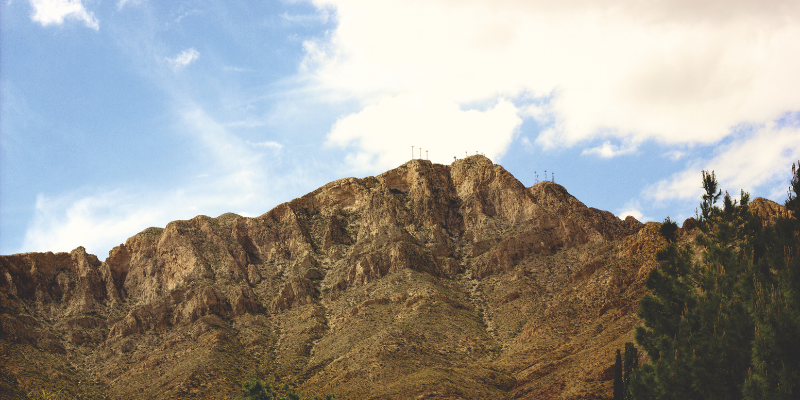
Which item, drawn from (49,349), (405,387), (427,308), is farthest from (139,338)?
(405,387)

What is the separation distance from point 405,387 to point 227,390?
77.8 feet

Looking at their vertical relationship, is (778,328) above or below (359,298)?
below

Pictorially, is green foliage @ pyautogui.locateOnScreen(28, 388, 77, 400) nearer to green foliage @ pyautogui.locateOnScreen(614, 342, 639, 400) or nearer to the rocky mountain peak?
the rocky mountain peak

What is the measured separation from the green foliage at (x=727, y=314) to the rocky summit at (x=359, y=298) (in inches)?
1090

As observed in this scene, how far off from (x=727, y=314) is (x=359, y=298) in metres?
79.3

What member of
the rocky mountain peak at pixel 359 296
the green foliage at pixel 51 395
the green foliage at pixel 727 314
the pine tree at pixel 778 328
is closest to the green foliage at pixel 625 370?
the rocky mountain peak at pixel 359 296

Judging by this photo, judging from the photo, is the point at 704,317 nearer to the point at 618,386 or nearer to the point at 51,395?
the point at 618,386

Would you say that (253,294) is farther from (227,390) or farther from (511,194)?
(511,194)

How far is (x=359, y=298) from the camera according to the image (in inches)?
4316

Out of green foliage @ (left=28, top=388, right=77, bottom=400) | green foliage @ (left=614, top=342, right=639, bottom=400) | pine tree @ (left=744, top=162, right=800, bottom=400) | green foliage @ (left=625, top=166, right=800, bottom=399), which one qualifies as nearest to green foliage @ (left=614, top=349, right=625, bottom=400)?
green foliage @ (left=614, top=342, right=639, bottom=400)

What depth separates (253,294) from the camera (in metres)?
118

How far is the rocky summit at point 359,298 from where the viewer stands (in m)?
83.3

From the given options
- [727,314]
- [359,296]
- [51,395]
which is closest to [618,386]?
[727,314]

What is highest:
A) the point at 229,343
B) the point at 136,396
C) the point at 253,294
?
the point at 253,294
